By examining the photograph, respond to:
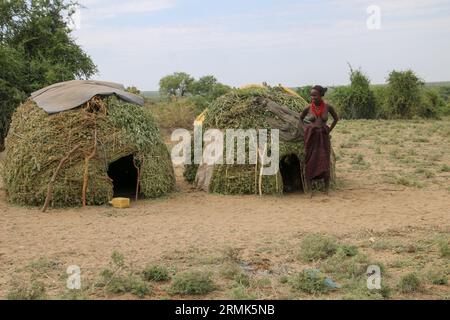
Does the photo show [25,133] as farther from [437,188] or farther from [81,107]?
[437,188]

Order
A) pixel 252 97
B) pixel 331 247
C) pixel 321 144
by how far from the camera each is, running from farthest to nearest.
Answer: pixel 252 97 < pixel 321 144 < pixel 331 247

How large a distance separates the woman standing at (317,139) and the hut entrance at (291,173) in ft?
2.60

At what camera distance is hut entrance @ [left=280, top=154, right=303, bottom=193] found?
10.7m

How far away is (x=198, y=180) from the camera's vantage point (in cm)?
1065

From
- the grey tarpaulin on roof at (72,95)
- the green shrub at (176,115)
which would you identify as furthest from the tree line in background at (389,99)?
the grey tarpaulin on roof at (72,95)

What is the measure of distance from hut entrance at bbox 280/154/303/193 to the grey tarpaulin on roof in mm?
2821

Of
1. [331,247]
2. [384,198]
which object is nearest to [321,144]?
[384,198]

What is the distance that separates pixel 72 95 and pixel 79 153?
45.1 inches

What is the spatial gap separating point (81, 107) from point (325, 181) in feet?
13.4

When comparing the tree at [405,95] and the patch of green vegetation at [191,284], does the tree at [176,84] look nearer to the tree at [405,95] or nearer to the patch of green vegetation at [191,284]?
the tree at [405,95]

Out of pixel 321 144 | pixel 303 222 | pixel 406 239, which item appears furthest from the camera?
pixel 321 144

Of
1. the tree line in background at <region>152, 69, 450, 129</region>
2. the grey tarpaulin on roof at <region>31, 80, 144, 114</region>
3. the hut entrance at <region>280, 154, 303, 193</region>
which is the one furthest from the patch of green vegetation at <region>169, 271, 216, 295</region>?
the tree line in background at <region>152, 69, 450, 129</region>

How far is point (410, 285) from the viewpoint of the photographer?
536cm

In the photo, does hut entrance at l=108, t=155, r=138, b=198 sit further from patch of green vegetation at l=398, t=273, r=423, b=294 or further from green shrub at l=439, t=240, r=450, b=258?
patch of green vegetation at l=398, t=273, r=423, b=294
